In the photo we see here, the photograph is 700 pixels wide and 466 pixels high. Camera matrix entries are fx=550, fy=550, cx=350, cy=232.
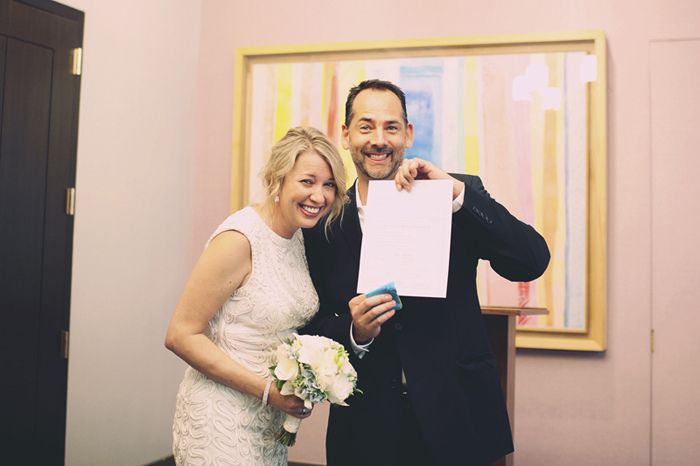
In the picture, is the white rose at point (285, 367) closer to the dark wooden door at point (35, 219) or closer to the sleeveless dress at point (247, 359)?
the sleeveless dress at point (247, 359)

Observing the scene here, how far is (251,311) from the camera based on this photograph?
161 cm

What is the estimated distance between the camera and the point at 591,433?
→ 3.03 meters

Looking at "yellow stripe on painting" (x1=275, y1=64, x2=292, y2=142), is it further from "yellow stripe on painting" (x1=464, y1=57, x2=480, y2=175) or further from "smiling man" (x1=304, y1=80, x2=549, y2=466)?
"smiling man" (x1=304, y1=80, x2=549, y2=466)

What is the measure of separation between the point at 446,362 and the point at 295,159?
2.44 ft

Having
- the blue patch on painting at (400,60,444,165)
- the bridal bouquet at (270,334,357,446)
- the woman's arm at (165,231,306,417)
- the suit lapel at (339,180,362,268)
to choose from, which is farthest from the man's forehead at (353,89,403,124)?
the blue patch on painting at (400,60,444,165)

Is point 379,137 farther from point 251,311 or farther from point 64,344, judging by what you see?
point 64,344

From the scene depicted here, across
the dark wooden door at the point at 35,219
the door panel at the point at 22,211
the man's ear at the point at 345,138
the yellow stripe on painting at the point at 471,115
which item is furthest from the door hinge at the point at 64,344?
the yellow stripe on painting at the point at 471,115

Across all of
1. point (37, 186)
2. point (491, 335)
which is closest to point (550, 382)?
point (491, 335)

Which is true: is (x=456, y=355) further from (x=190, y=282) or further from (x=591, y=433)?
(x=591, y=433)

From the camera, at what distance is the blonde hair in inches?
65.7

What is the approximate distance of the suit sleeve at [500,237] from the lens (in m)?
1.46

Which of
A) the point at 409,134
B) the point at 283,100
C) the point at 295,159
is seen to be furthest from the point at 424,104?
the point at 295,159

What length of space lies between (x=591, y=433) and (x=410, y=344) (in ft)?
6.76

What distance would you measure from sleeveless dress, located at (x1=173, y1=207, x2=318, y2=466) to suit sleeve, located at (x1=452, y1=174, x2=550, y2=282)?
1.83 feet
